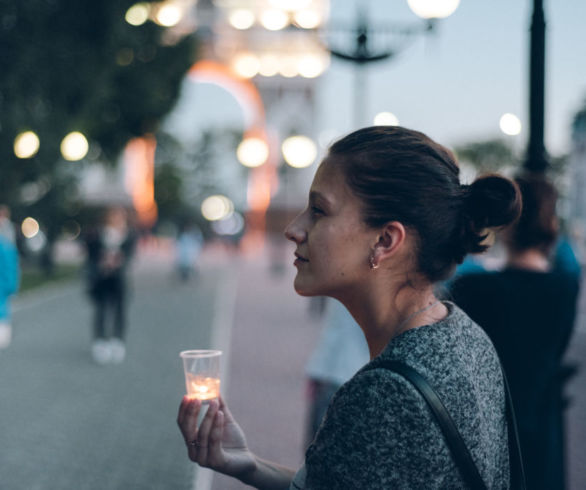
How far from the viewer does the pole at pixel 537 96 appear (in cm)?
404

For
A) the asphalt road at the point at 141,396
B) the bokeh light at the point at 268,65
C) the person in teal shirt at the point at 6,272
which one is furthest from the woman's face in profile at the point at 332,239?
the bokeh light at the point at 268,65

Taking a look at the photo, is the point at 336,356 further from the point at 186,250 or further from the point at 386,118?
the point at 186,250

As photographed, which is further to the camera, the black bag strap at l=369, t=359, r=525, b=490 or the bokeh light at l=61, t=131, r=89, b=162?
the bokeh light at l=61, t=131, r=89, b=162

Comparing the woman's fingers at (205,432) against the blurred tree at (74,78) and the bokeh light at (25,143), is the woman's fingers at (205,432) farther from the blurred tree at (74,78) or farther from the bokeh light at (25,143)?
the bokeh light at (25,143)

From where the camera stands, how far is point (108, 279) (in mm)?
9586

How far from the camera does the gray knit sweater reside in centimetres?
128

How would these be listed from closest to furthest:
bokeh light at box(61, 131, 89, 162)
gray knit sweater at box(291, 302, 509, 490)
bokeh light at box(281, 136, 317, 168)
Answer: gray knit sweater at box(291, 302, 509, 490)
bokeh light at box(281, 136, 317, 168)
bokeh light at box(61, 131, 89, 162)

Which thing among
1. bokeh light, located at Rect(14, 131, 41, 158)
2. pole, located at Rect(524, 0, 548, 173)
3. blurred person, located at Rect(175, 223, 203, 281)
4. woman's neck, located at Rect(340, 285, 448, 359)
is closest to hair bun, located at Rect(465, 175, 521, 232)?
woman's neck, located at Rect(340, 285, 448, 359)

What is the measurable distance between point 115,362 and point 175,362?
2.50 feet

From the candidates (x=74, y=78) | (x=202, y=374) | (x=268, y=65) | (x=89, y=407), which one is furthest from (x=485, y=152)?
(x=202, y=374)

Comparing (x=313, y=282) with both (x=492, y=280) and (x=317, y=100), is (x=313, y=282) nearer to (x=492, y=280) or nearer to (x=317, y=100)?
(x=492, y=280)

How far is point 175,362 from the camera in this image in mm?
9078

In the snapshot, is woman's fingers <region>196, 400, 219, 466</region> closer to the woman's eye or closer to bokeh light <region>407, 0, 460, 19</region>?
the woman's eye

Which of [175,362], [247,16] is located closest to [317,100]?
Answer: [247,16]
